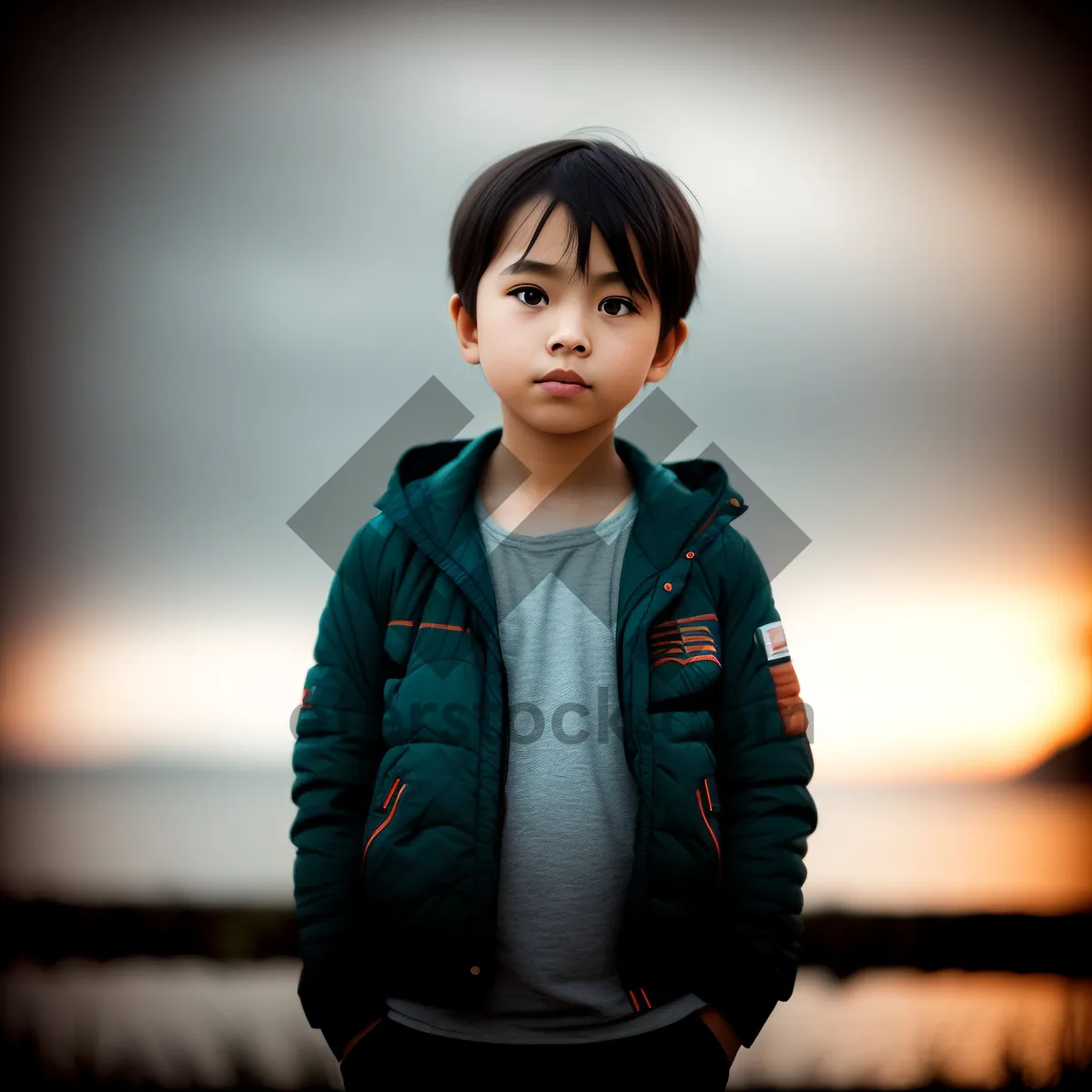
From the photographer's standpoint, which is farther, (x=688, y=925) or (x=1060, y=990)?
(x=1060, y=990)

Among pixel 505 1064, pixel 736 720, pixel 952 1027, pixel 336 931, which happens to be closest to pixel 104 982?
pixel 336 931

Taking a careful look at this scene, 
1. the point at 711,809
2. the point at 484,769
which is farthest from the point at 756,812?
the point at 484,769

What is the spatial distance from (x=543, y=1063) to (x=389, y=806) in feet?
1.26

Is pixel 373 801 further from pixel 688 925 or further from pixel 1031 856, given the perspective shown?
pixel 1031 856

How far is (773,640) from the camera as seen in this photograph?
142cm

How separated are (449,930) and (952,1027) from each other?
1658 millimetres

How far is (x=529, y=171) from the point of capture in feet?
4.46

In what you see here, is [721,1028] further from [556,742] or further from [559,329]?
[559,329]

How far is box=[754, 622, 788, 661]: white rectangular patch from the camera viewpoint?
4.62ft

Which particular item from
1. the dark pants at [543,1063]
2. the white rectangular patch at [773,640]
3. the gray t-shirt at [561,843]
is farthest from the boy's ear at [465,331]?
the dark pants at [543,1063]

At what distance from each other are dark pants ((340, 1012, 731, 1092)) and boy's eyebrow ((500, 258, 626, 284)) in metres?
1.00

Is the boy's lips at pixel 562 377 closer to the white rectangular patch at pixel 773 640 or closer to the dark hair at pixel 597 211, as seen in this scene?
the dark hair at pixel 597 211

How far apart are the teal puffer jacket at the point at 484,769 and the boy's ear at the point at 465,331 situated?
0.59 ft

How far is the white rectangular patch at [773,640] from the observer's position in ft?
4.62
